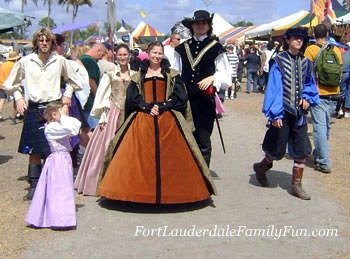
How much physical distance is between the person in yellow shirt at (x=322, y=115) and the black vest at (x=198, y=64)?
6.65ft

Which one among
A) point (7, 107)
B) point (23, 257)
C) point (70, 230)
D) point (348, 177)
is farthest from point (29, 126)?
point (7, 107)

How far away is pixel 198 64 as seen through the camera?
239 inches

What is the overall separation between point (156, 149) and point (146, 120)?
0.33 metres

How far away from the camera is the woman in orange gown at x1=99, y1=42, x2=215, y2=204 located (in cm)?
526

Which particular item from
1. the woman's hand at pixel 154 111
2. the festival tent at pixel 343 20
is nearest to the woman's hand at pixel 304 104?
the woman's hand at pixel 154 111

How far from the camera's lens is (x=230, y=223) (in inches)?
199

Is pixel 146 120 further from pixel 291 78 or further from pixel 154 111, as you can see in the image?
pixel 291 78

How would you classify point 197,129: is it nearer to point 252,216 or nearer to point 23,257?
point 252,216

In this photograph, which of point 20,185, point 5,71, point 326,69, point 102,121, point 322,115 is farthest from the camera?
point 5,71

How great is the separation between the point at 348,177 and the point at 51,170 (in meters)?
3.90

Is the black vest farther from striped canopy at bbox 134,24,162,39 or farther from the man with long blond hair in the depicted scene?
striped canopy at bbox 134,24,162,39

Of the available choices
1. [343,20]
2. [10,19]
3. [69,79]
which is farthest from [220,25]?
[69,79]

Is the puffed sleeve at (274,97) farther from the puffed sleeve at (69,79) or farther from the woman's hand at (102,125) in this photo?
the puffed sleeve at (69,79)

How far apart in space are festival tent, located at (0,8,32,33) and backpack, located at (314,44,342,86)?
15.0 feet
